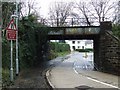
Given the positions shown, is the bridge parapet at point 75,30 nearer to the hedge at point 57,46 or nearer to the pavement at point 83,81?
the pavement at point 83,81

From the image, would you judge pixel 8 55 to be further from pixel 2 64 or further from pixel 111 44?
pixel 111 44

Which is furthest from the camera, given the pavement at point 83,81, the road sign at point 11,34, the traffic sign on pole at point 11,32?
the road sign at point 11,34

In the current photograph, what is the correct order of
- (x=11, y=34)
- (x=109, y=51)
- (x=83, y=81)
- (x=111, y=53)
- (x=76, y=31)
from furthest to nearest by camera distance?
(x=76, y=31), (x=109, y=51), (x=111, y=53), (x=83, y=81), (x=11, y=34)

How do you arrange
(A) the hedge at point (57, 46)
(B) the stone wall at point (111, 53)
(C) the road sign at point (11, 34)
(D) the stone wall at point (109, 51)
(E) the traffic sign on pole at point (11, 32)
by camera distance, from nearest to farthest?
1. (E) the traffic sign on pole at point (11, 32)
2. (C) the road sign at point (11, 34)
3. (B) the stone wall at point (111, 53)
4. (D) the stone wall at point (109, 51)
5. (A) the hedge at point (57, 46)

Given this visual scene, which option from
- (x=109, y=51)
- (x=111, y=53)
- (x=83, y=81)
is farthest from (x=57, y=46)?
(x=83, y=81)

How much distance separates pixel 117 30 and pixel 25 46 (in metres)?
9.57

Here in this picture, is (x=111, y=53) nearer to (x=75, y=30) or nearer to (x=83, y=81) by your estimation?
(x=75, y=30)

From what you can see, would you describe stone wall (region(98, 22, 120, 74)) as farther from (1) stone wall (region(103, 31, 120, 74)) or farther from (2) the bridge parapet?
(2) the bridge parapet

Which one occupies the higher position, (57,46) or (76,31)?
(76,31)

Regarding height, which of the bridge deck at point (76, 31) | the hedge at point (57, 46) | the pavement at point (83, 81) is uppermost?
the bridge deck at point (76, 31)

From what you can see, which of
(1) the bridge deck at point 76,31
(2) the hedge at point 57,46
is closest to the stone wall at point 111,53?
(1) the bridge deck at point 76,31

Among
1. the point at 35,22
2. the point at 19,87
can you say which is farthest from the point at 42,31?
the point at 19,87

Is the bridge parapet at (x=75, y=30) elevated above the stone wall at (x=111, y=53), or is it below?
above

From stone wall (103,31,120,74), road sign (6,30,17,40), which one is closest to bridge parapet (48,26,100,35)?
stone wall (103,31,120,74)
